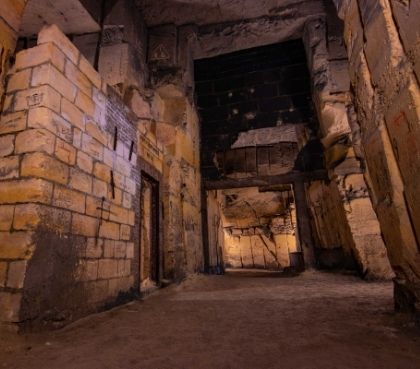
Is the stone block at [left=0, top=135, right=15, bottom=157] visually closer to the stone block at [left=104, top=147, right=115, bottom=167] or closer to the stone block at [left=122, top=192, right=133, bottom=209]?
the stone block at [left=104, top=147, right=115, bottom=167]

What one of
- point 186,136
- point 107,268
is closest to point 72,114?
point 107,268

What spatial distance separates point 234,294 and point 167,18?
5.58m

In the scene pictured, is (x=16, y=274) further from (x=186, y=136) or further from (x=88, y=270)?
(x=186, y=136)

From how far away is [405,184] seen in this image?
68.6 inches

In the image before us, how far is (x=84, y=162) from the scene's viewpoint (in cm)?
264

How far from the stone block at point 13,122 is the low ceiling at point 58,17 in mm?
3263

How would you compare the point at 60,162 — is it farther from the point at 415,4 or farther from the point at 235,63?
the point at 235,63

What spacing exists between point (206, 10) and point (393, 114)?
5.40 meters

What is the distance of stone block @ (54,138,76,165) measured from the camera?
2311 mm

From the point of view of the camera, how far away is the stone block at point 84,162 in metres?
2.58

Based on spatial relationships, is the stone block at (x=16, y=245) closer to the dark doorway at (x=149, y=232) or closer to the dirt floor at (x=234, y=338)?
the dirt floor at (x=234, y=338)

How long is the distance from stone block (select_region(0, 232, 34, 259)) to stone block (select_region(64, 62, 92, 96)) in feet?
4.65

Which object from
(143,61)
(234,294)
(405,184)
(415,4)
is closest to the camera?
(415,4)

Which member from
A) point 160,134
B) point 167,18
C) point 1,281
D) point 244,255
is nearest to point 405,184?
point 1,281
